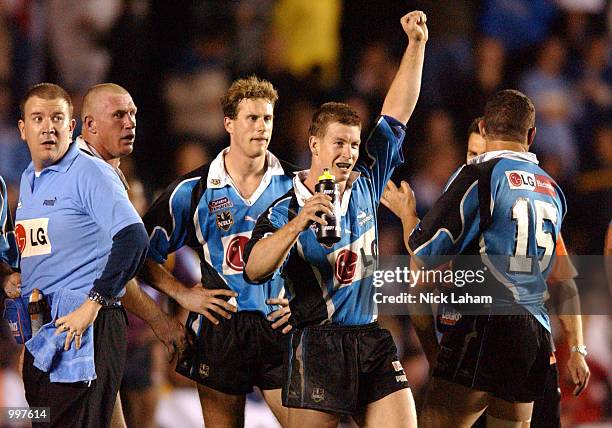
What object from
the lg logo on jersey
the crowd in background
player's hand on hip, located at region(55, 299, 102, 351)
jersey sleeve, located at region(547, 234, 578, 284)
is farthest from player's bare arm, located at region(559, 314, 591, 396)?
player's hand on hip, located at region(55, 299, 102, 351)

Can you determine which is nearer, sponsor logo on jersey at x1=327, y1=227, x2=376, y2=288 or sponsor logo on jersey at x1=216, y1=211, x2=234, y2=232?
sponsor logo on jersey at x1=327, y1=227, x2=376, y2=288

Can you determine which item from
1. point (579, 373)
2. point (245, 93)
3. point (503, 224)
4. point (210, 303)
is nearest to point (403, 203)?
point (503, 224)

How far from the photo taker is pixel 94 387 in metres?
4.62

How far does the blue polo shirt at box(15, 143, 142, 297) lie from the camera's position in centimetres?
458

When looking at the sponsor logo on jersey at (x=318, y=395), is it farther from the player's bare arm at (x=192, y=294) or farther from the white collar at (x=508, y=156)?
the white collar at (x=508, y=156)

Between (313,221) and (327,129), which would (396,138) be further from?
(313,221)

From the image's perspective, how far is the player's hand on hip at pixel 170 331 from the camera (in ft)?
17.5

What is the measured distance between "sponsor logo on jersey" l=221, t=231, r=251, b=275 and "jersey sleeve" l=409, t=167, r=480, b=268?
944mm

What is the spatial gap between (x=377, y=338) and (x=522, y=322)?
2.74 ft

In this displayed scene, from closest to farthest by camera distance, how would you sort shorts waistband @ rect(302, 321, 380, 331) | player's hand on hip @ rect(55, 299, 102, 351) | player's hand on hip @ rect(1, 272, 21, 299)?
player's hand on hip @ rect(55, 299, 102, 351) → shorts waistband @ rect(302, 321, 380, 331) → player's hand on hip @ rect(1, 272, 21, 299)

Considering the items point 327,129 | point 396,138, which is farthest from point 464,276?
point 327,129

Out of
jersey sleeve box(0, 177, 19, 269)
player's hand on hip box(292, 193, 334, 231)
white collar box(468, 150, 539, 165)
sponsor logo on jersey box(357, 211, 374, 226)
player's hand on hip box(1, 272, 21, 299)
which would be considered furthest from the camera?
jersey sleeve box(0, 177, 19, 269)

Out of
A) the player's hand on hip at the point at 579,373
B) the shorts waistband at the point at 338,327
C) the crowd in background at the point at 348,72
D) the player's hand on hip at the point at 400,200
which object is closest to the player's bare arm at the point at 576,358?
the player's hand on hip at the point at 579,373

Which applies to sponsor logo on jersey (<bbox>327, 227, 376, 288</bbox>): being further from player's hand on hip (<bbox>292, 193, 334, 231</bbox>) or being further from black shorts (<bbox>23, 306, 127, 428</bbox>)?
black shorts (<bbox>23, 306, 127, 428</bbox>)
